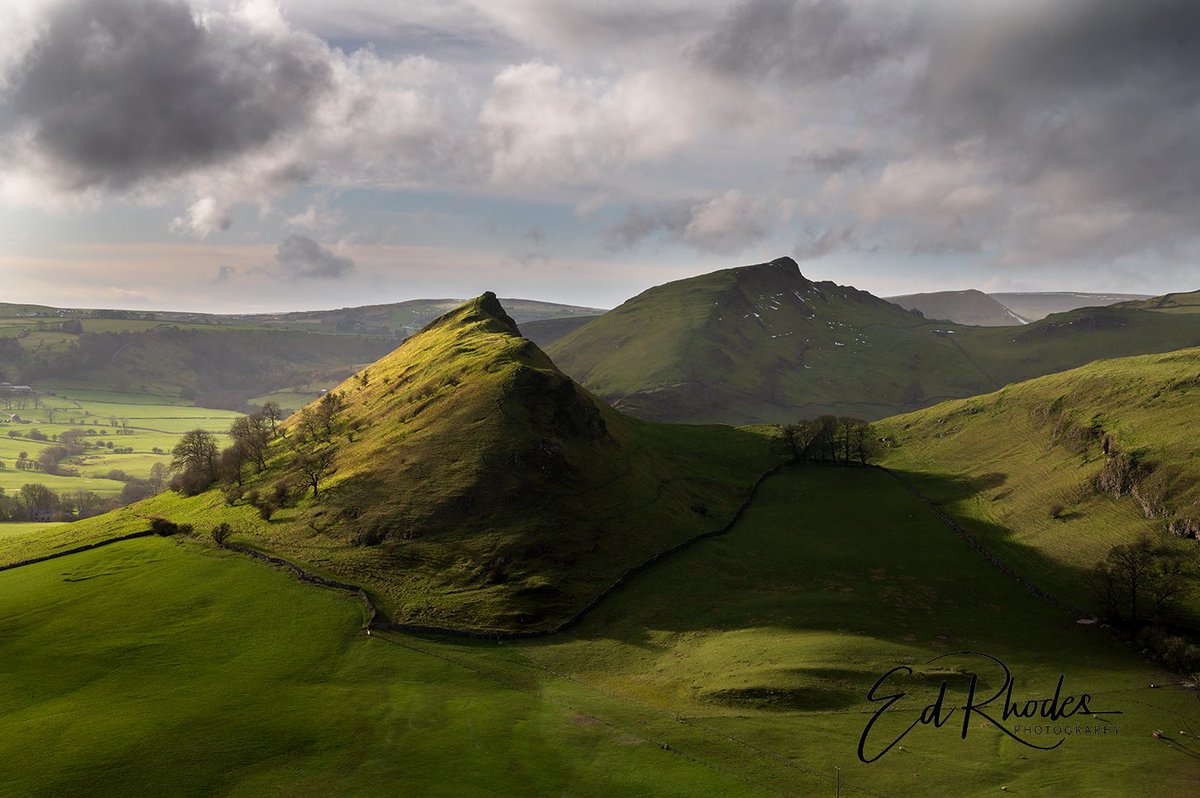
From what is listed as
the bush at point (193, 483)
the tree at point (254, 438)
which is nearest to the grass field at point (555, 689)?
the tree at point (254, 438)

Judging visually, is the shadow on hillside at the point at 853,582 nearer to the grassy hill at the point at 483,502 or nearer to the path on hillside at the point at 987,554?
the path on hillside at the point at 987,554

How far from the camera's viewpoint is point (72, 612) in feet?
293

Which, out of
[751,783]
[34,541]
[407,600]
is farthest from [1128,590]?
[34,541]

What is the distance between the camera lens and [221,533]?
11556 cm

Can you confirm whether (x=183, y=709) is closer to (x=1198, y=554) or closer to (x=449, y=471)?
(x=449, y=471)

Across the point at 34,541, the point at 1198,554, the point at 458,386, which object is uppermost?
the point at 458,386

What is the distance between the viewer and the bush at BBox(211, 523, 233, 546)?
376 ft

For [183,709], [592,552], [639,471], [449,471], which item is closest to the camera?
[183,709]

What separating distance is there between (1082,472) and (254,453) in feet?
600

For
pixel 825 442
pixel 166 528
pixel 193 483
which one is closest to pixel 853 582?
pixel 825 442

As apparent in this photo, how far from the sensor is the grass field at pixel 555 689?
189 feet

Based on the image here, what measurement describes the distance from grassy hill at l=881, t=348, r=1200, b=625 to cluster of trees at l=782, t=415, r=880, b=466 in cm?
1595

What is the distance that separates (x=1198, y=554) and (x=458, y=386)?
135 m

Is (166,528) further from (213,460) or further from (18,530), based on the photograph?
(18,530)
